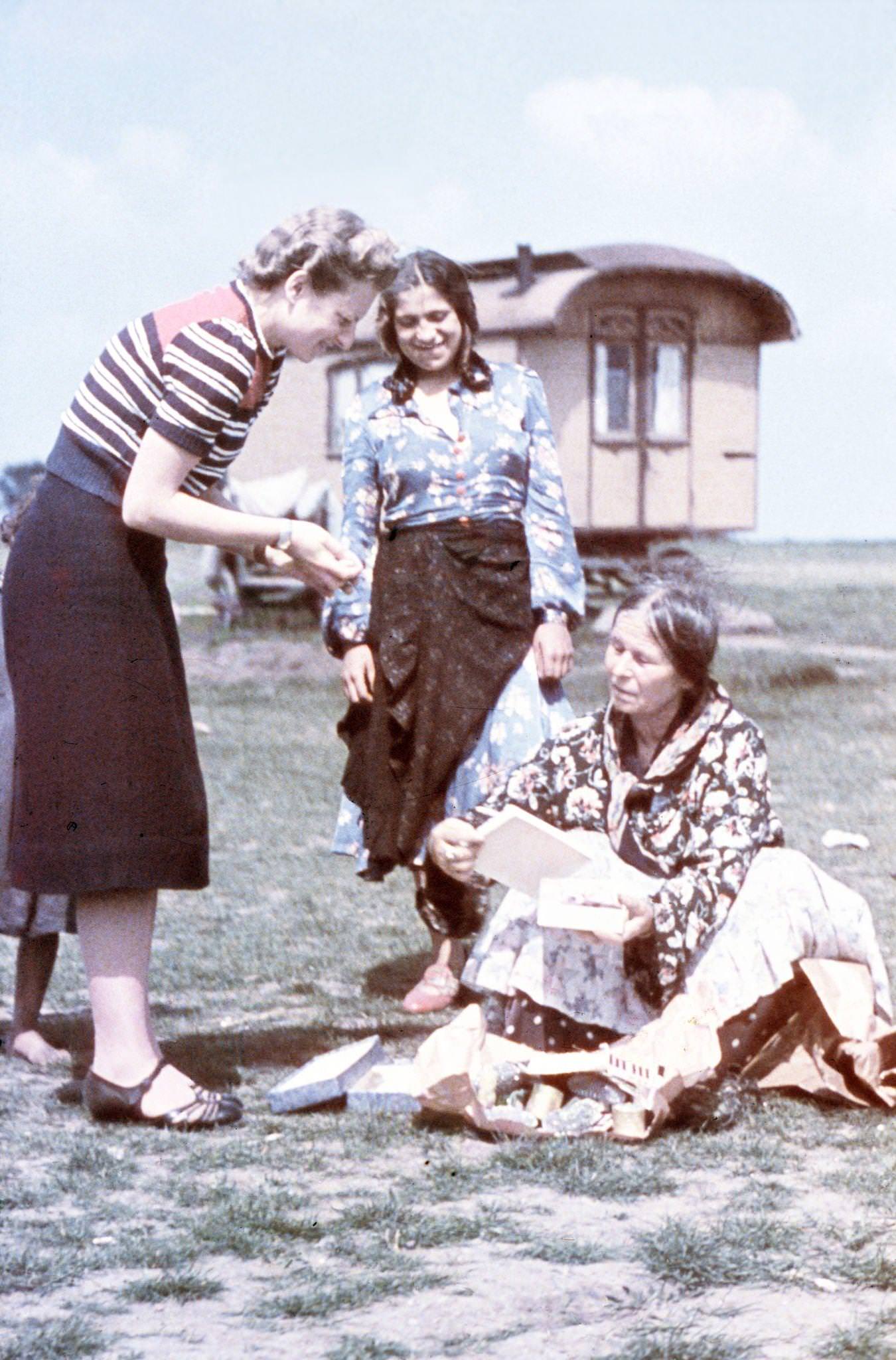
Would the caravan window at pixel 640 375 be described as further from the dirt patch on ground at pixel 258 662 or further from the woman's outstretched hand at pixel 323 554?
the woman's outstretched hand at pixel 323 554

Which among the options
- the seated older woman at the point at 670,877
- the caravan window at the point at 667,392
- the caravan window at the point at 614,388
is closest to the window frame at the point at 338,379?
the caravan window at the point at 614,388

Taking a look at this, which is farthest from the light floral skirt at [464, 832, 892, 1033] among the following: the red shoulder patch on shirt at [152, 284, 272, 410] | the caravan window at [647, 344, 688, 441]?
the caravan window at [647, 344, 688, 441]

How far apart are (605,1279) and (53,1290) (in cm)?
80

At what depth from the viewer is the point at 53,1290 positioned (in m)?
2.67

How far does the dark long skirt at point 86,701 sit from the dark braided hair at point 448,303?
1051 millimetres

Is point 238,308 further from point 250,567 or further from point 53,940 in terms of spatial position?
point 250,567

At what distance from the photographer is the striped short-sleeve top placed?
3285mm

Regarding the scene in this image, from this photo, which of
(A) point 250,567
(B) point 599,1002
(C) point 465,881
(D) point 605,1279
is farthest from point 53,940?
(A) point 250,567

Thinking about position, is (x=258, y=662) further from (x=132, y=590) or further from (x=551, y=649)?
(x=132, y=590)

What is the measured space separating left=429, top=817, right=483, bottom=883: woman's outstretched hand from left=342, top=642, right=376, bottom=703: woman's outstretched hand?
2.55 ft

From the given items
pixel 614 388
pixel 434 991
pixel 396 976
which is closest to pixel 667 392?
pixel 614 388

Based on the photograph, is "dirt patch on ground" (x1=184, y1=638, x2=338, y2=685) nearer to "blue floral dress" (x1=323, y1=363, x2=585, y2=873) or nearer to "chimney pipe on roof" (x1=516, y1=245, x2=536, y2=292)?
"chimney pipe on roof" (x1=516, y1=245, x2=536, y2=292)

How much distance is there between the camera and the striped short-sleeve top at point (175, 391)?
3.29m

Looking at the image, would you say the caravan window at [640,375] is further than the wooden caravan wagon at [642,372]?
Yes
